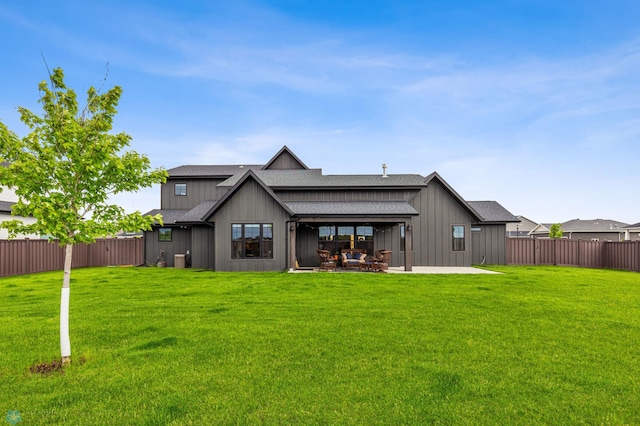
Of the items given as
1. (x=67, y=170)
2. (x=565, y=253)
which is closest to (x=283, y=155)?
(x=67, y=170)

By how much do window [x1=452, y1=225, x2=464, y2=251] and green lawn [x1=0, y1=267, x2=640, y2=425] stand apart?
958 centimetres

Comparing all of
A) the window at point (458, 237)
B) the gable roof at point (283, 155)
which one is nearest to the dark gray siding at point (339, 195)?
the window at point (458, 237)

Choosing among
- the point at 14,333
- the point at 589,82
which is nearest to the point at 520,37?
the point at 589,82

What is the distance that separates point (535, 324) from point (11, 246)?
896 inches

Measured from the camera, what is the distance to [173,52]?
63.5ft

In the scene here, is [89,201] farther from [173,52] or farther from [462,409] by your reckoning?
[173,52]

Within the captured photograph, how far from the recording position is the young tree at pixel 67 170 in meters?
4.36

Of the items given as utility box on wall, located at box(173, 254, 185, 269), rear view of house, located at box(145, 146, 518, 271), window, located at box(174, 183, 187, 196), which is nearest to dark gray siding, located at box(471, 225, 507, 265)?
rear view of house, located at box(145, 146, 518, 271)

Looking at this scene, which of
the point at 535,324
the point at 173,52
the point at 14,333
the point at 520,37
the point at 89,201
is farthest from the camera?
the point at 173,52

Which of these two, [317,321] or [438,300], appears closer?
[317,321]

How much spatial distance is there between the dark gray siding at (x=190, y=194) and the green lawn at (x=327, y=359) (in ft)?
46.8

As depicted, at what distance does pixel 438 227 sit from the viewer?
63.0ft

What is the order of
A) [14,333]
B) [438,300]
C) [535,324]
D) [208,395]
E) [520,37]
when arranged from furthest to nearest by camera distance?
1. [520,37]
2. [438,300]
3. [535,324]
4. [14,333]
5. [208,395]

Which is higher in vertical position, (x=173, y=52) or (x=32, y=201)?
(x=173, y=52)
